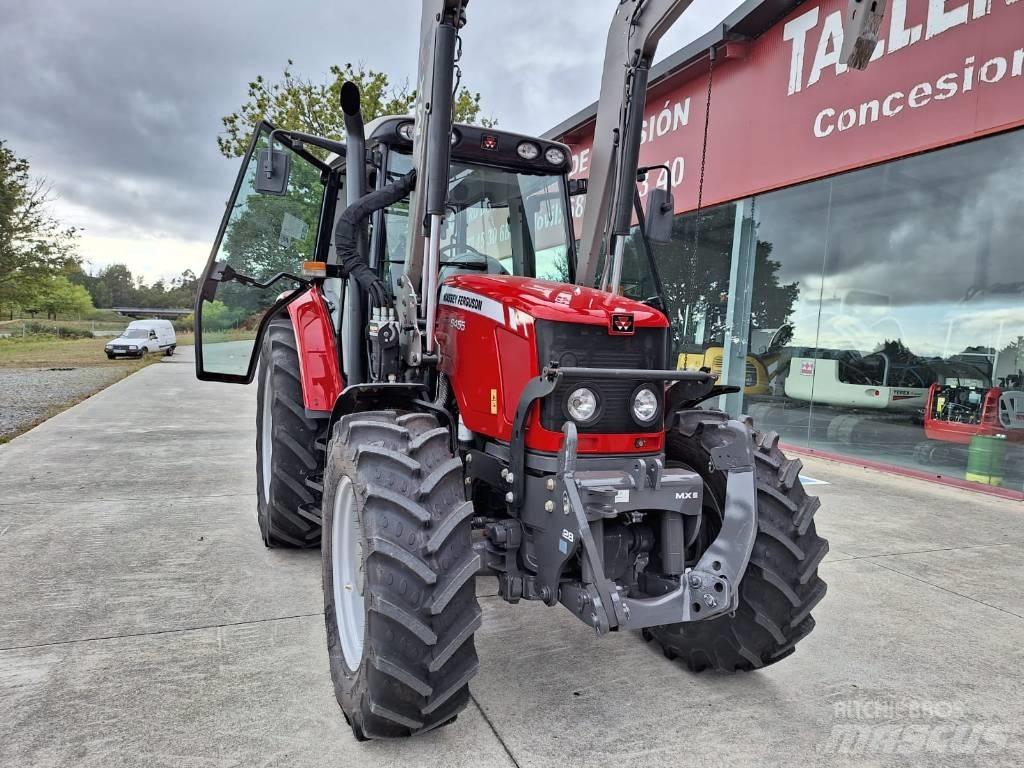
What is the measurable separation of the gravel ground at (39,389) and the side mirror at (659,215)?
26.9ft

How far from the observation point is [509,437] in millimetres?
2600

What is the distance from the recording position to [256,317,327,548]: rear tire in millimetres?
3883

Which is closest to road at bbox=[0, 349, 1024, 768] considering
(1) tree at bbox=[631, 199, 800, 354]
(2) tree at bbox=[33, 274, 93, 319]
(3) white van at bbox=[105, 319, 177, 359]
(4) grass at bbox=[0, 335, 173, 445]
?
(1) tree at bbox=[631, 199, 800, 354]

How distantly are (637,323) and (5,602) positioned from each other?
10.9 feet

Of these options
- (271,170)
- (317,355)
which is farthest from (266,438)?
(271,170)

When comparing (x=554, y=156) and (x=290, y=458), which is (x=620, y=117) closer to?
(x=554, y=156)

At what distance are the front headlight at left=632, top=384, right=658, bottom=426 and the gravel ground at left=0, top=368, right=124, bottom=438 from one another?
848 cm

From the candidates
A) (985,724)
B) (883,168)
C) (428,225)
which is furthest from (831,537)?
(883,168)

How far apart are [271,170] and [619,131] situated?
184 centimetres

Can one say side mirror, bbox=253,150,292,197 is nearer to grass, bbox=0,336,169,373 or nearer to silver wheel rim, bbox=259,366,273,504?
→ silver wheel rim, bbox=259,366,273,504

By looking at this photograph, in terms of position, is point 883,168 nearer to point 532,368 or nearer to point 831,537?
point 831,537

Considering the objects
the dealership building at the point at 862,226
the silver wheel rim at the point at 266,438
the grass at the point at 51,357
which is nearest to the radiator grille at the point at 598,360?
the silver wheel rim at the point at 266,438

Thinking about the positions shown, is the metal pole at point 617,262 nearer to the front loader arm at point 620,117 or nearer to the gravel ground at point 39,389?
the front loader arm at point 620,117

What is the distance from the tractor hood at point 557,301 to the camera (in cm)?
255
